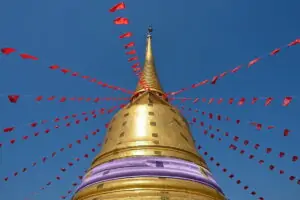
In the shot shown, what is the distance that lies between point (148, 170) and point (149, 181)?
1.15 feet

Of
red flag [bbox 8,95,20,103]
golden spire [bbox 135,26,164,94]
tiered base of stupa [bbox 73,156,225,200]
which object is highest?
golden spire [bbox 135,26,164,94]

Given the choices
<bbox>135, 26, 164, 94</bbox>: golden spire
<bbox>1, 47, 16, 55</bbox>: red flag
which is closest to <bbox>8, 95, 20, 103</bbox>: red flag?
<bbox>1, 47, 16, 55</bbox>: red flag

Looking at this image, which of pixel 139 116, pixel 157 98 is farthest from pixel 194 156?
pixel 157 98

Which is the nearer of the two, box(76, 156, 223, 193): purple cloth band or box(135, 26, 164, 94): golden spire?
box(76, 156, 223, 193): purple cloth band

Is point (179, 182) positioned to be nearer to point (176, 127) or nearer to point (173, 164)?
point (173, 164)

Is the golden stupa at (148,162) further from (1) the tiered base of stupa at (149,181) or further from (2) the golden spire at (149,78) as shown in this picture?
(2) the golden spire at (149,78)

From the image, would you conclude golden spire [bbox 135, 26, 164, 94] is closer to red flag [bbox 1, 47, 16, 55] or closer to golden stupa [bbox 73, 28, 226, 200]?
golden stupa [bbox 73, 28, 226, 200]

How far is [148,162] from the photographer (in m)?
8.16

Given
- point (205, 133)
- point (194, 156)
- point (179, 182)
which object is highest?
point (205, 133)

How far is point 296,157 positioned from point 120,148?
234 inches

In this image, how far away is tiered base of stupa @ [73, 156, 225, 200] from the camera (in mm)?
7418

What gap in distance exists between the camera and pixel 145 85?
12.4 m

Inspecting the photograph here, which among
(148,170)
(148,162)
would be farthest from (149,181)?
(148,162)

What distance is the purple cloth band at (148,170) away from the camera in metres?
7.85
